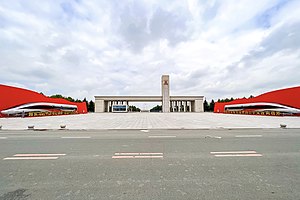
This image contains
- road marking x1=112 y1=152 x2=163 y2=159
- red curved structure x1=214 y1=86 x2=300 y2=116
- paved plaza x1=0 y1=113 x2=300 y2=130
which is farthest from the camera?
red curved structure x1=214 y1=86 x2=300 y2=116

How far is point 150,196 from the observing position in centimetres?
285

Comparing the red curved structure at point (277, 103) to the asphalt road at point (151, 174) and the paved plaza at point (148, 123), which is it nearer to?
the paved plaza at point (148, 123)

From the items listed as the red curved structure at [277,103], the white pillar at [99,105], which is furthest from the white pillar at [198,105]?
the white pillar at [99,105]

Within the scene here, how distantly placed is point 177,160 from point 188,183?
148cm

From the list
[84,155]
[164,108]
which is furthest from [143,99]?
[84,155]

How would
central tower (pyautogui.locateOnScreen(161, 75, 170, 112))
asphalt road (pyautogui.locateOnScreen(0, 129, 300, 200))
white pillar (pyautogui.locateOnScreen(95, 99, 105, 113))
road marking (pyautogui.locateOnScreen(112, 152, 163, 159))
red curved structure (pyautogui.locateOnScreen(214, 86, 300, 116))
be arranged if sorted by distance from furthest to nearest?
1. white pillar (pyautogui.locateOnScreen(95, 99, 105, 113))
2. central tower (pyautogui.locateOnScreen(161, 75, 170, 112))
3. red curved structure (pyautogui.locateOnScreen(214, 86, 300, 116))
4. road marking (pyautogui.locateOnScreen(112, 152, 163, 159))
5. asphalt road (pyautogui.locateOnScreen(0, 129, 300, 200))

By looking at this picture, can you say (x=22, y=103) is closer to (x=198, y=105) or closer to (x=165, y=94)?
(x=165, y=94)

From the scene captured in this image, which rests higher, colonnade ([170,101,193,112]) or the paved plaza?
colonnade ([170,101,193,112])

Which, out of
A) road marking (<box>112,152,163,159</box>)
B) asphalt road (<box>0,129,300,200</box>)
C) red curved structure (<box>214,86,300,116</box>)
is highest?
red curved structure (<box>214,86,300,116</box>)

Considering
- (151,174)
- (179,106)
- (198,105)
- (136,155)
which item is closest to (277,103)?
(198,105)

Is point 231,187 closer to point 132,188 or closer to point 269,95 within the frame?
point 132,188

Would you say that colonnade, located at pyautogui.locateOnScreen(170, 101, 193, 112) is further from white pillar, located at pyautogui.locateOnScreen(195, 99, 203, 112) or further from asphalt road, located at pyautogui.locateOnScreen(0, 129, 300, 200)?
asphalt road, located at pyautogui.locateOnScreen(0, 129, 300, 200)

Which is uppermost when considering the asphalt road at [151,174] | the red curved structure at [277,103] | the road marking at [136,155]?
the red curved structure at [277,103]

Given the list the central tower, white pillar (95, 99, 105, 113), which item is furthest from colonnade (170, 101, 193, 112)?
white pillar (95, 99, 105, 113)
